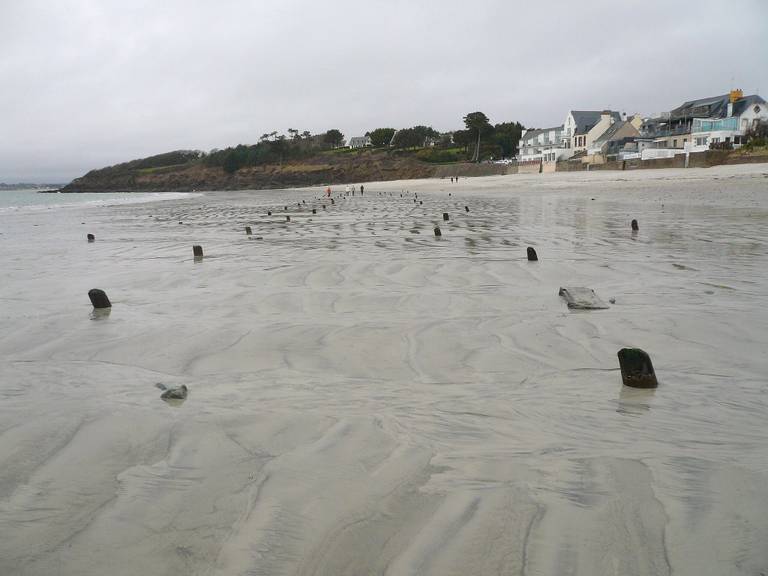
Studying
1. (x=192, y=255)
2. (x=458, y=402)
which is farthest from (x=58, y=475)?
(x=192, y=255)

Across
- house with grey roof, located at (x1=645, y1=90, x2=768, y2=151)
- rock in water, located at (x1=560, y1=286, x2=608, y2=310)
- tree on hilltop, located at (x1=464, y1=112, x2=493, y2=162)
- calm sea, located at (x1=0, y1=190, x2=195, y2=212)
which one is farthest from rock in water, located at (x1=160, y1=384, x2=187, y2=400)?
tree on hilltop, located at (x1=464, y1=112, x2=493, y2=162)

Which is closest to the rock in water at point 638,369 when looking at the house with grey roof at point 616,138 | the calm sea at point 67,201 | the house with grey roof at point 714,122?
the calm sea at point 67,201

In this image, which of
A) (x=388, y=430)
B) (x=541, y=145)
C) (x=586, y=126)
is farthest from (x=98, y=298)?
(x=541, y=145)

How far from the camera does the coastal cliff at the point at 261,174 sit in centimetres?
A: 10769

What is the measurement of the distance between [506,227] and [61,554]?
14.4 meters

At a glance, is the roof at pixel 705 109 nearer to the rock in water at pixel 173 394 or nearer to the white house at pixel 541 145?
the white house at pixel 541 145

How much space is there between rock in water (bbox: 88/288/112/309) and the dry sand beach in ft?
0.68

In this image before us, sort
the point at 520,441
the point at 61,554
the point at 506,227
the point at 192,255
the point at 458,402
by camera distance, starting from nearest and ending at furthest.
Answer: the point at 61,554 < the point at 520,441 < the point at 458,402 < the point at 192,255 < the point at 506,227

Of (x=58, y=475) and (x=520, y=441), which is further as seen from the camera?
(x=520, y=441)

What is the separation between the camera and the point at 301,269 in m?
9.35

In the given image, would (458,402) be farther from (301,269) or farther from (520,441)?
(301,269)

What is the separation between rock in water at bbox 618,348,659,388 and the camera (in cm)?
387

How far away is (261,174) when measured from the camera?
127812 millimetres

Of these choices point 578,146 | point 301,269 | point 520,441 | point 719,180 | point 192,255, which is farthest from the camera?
point 578,146
